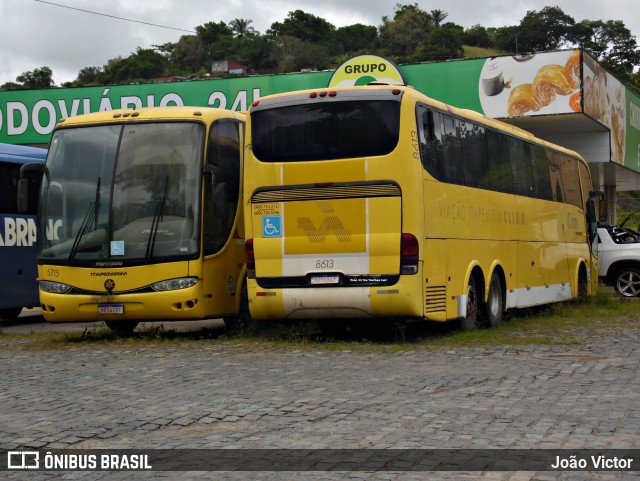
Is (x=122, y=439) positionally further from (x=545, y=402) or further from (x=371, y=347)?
(x=371, y=347)

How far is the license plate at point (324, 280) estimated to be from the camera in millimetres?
14172

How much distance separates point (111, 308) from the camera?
15.1m

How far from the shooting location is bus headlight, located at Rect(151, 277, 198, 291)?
49.3 ft

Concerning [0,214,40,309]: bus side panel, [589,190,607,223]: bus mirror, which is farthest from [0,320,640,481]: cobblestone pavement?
[589,190,607,223]: bus mirror

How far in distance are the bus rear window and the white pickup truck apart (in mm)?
12912

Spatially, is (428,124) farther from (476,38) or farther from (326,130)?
(476,38)

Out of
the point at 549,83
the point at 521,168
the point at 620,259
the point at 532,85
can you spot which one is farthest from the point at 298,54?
the point at 521,168

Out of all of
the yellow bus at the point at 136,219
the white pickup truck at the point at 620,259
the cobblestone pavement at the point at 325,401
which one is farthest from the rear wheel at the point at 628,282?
the yellow bus at the point at 136,219

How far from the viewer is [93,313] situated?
599 inches

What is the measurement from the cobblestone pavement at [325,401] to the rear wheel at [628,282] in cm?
1215

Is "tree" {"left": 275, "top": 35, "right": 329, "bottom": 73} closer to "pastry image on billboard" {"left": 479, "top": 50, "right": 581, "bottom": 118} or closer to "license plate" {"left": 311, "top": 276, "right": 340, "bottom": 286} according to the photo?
"pastry image on billboard" {"left": 479, "top": 50, "right": 581, "bottom": 118}

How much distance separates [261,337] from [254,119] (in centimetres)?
330

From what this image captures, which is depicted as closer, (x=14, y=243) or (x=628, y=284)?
(x=14, y=243)

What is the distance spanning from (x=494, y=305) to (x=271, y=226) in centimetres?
464
